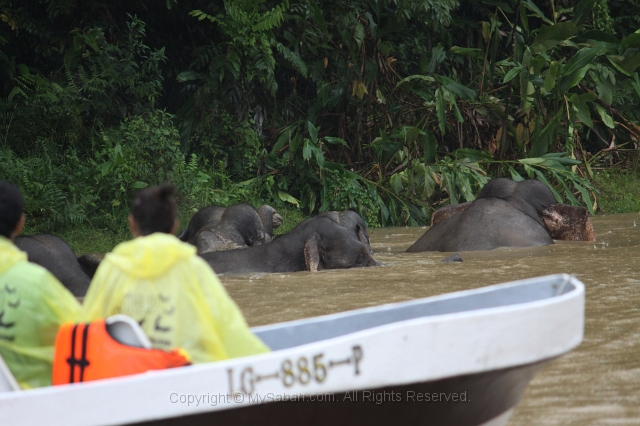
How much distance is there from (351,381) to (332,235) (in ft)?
17.3

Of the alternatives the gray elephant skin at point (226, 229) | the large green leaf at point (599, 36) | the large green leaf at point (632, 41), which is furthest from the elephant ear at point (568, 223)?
the large green leaf at point (599, 36)

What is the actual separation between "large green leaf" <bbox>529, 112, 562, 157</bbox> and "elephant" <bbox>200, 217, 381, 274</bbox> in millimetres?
5546

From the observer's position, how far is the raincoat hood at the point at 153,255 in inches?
105

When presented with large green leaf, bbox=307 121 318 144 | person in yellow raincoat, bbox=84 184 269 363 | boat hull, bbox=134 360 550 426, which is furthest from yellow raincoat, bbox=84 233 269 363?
large green leaf, bbox=307 121 318 144

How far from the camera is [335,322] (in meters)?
3.30

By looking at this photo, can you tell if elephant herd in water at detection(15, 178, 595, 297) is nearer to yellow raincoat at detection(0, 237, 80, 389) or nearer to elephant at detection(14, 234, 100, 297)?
elephant at detection(14, 234, 100, 297)

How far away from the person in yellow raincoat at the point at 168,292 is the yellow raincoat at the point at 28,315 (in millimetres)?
163

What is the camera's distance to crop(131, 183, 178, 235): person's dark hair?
9.06 ft

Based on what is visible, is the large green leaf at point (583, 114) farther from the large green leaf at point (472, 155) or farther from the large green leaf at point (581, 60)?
the large green leaf at point (472, 155)

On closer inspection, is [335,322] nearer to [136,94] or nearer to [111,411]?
[111,411]

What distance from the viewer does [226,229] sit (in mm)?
8344

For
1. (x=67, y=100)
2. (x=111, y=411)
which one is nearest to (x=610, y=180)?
(x=67, y=100)

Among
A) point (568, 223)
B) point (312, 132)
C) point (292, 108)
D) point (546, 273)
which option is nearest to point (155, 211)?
point (546, 273)

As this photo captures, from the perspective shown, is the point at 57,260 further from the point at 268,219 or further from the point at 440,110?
the point at 440,110
